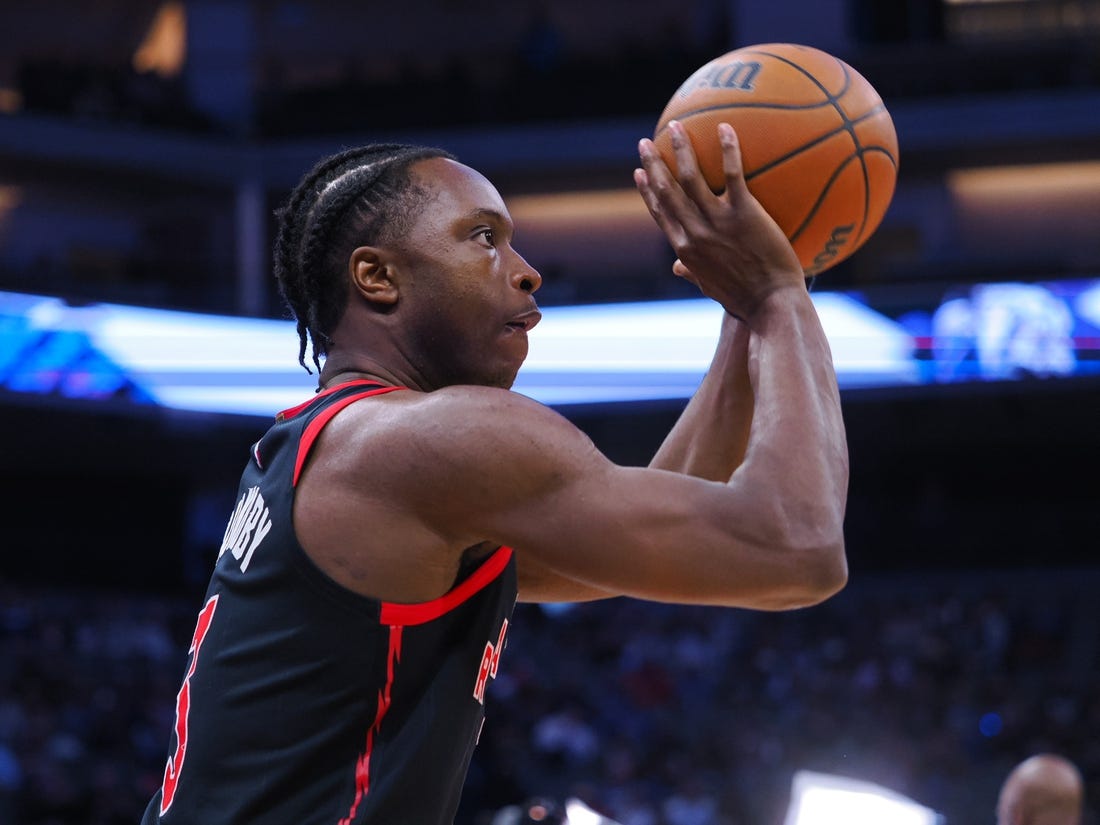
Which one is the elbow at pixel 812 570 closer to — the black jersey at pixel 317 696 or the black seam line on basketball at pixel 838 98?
the black jersey at pixel 317 696

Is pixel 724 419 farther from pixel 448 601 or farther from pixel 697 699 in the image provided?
pixel 697 699

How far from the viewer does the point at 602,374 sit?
1455 centimetres

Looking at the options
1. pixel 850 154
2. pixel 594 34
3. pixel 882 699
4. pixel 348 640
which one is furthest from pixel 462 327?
pixel 594 34

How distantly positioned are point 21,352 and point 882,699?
30.2 ft

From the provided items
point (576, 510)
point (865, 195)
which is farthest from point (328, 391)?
point (865, 195)

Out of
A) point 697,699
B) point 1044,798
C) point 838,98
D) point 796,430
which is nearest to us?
point 796,430

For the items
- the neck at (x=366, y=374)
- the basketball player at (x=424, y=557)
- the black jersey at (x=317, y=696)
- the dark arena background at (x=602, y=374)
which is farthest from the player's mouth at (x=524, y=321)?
the dark arena background at (x=602, y=374)

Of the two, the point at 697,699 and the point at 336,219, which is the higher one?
the point at 336,219

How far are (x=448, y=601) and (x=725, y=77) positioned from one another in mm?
1082

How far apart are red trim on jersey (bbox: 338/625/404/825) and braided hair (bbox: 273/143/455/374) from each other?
0.58m

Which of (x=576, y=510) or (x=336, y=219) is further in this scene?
(x=336, y=219)

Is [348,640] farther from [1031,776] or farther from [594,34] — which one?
[594,34]

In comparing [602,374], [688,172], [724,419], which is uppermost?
[688,172]

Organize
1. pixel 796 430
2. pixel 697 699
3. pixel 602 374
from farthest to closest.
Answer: pixel 602 374 → pixel 697 699 → pixel 796 430
